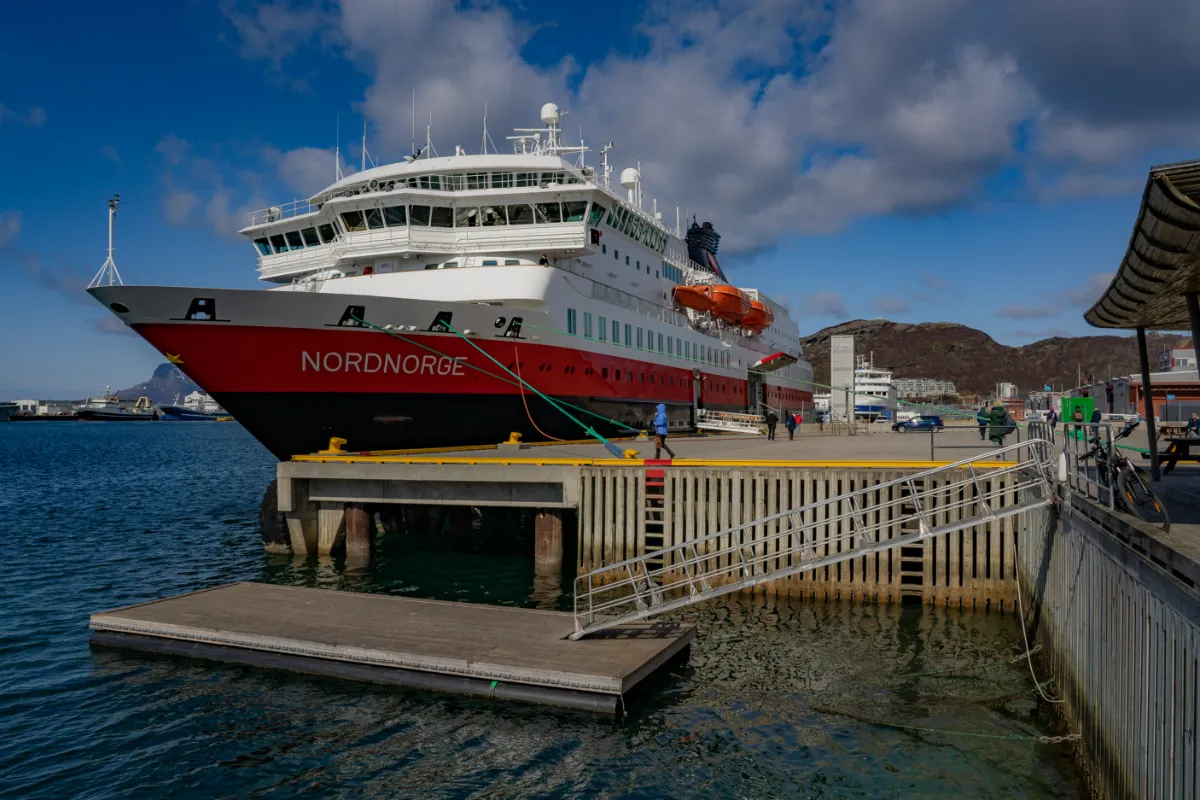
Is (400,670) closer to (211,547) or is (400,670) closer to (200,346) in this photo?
(200,346)

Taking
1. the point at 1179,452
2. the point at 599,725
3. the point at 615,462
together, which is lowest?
the point at 599,725

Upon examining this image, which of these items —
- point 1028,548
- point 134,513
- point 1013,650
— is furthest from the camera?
point 134,513

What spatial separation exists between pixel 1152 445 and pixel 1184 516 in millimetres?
3656

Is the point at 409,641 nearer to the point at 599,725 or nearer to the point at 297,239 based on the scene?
the point at 599,725

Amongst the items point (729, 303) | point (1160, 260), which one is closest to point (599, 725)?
point (1160, 260)

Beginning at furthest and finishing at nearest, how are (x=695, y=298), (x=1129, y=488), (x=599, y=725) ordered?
(x=695, y=298)
(x=599, y=725)
(x=1129, y=488)

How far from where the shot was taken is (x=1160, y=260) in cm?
772

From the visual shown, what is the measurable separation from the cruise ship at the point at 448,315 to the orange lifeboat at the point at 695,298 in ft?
0.36

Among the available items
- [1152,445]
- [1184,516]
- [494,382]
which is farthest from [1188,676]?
[494,382]

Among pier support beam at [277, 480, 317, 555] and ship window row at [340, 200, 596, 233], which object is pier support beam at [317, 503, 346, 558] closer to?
pier support beam at [277, 480, 317, 555]

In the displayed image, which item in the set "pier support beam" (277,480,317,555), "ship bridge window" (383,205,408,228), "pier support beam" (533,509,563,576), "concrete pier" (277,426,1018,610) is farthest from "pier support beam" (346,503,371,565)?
"ship bridge window" (383,205,408,228)

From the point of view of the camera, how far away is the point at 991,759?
9.80 metres

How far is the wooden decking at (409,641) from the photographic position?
11414 mm

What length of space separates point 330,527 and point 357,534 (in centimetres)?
115
